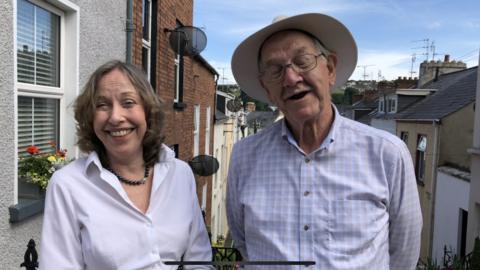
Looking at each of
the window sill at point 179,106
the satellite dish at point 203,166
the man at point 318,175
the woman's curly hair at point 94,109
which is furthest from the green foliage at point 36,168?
the window sill at point 179,106

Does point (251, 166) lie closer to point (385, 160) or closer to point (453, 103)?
point (385, 160)

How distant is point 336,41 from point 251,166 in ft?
2.10

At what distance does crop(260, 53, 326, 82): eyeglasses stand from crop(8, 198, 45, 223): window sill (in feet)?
8.07

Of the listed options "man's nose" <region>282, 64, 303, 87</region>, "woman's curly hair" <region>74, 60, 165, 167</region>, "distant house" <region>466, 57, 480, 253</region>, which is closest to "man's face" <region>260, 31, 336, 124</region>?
"man's nose" <region>282, 64, 303, 87</region>

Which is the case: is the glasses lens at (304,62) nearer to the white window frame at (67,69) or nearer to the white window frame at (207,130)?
the white window frame at (67,69)

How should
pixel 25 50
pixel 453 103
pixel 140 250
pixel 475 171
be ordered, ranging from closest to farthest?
pixel 140 250 < pixel 25 50 < pixel 475 171 < pixel 453 103

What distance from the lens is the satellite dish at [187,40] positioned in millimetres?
7434

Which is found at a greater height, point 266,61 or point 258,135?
point 266,61

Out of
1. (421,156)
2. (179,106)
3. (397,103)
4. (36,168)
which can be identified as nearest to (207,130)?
(179,106)

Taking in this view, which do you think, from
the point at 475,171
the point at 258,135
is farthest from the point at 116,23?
the point at 475,171

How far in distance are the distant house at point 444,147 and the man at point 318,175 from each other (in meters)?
13.7

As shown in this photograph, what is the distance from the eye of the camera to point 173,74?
8.75 meters

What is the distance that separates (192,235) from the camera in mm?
1893

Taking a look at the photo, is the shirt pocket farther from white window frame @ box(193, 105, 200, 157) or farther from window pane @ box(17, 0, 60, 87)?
white window frame @ box(193, 105, 200, 157)
